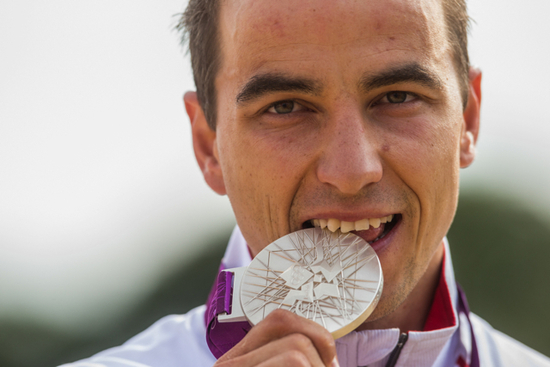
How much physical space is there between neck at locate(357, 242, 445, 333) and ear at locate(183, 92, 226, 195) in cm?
140

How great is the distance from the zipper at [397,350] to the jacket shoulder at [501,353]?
864mm

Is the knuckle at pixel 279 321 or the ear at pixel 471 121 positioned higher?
the ear at pixel 471 121

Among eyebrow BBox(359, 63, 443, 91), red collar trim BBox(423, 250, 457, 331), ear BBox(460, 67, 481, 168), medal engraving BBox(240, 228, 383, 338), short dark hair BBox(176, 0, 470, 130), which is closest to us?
medal engraving BBox(240, 228, 383, 338)

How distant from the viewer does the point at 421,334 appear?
3.34 meters

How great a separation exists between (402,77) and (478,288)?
1232 cm

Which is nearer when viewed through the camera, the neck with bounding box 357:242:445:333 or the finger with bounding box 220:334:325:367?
the finger with bounding box 220:334:325:367

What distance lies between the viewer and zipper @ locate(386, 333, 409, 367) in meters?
3.31

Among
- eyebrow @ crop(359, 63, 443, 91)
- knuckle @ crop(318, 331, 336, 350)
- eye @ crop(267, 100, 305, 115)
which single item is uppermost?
eyebrow @ crop(359, 63, 443, 91)

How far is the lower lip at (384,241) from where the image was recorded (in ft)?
10.1

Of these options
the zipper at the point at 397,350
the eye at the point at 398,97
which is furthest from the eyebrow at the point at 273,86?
the zipper at the point at 397,350

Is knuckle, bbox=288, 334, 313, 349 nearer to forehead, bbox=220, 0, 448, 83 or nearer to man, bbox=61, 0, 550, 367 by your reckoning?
man, bbox=61, 0, 550, 367

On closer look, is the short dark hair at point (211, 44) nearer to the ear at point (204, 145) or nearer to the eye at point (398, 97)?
the ear at point (204, 145)

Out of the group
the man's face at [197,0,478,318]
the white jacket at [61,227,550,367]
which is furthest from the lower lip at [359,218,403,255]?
the white jacket at [61,227,550,367]

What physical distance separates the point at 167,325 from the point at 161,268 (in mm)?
13548
